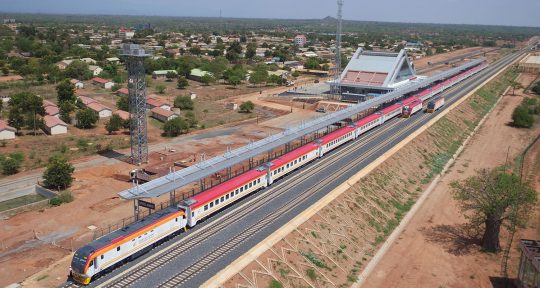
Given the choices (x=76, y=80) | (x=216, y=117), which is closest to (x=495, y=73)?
(x=216, y=117)

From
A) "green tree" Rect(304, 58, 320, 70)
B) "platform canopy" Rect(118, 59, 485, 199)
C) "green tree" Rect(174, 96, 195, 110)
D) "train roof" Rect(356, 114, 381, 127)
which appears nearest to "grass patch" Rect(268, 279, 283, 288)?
"platform canopy" Rect(118, 59, 485, 199)

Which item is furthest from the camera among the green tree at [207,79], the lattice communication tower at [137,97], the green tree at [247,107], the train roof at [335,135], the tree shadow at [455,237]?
the green tree at [207,79]

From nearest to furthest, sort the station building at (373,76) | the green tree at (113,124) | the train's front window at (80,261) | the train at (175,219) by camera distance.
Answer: the train's front window at (80,261)
the train at (175,219)
the green tree at (113,124)
the station building at (373,76)

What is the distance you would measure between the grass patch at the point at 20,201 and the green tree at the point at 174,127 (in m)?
24.5

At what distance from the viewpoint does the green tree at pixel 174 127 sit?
66.5 m

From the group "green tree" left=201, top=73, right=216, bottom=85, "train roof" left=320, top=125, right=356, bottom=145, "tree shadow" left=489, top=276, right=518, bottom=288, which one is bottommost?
"tree shadow" left=489, top=276, right=518, bottom=288

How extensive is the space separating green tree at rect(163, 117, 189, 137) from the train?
23.6 meters

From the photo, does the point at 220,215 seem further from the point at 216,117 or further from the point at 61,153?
the point at 216,117

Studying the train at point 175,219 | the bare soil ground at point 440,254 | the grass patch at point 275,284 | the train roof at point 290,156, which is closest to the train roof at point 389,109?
the bare soil ground at point 440,254

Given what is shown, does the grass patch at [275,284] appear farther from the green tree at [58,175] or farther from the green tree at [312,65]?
the green tree at [312,65]

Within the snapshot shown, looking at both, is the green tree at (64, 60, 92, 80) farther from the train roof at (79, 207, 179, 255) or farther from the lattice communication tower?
the train roof at (79, 207, 179, 255)

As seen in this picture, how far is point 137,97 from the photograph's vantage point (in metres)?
52.2

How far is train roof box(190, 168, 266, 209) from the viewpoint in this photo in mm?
34719

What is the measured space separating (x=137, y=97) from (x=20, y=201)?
16.7 m
